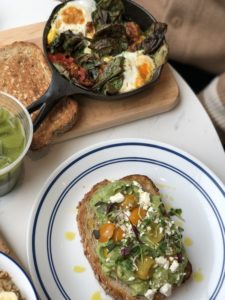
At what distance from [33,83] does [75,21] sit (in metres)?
0.29

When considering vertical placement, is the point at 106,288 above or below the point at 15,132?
below

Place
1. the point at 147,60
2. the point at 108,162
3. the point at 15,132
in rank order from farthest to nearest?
1. the point at 147,60
2. the point at 108,162
3. the point at 15,132

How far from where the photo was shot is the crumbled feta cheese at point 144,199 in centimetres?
162

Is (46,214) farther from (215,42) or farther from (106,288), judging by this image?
(215,42)

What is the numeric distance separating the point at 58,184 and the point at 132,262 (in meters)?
0.35

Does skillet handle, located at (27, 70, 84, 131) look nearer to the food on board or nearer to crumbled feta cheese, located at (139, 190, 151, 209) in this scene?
the food on board

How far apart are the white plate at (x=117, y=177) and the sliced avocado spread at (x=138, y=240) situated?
0.10 m

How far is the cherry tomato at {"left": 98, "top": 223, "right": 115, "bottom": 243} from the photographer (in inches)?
61.6

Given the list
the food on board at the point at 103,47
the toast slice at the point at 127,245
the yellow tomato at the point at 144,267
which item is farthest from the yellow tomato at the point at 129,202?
the food on board at the point at 103,47

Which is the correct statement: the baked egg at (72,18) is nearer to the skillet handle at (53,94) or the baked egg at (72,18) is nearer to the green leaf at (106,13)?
the green leaf at (106,13)

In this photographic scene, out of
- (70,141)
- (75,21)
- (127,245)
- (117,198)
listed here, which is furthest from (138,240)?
(75,21)

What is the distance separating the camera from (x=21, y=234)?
5.40 feet

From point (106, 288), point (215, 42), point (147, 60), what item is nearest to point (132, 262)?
point (106, 288)

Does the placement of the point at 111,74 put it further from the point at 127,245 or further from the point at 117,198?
the point at 127,245
